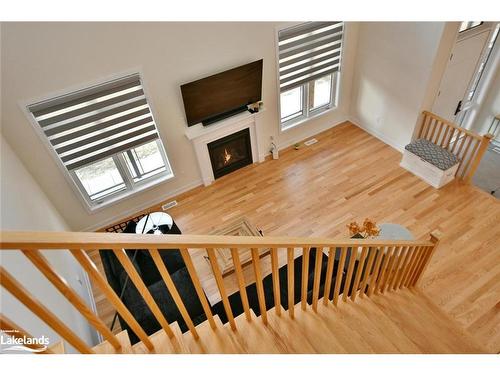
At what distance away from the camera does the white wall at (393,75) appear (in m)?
4.71

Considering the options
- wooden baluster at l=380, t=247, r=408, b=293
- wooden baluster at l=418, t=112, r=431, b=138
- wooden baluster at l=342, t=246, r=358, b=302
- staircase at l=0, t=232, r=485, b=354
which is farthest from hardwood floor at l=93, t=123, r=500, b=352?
wooden baluster at l=342, t=246, r=358, b=302

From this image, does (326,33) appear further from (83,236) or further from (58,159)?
(83,236)

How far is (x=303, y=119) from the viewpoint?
20.1ft

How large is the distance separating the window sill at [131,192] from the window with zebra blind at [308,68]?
2329 millimetres

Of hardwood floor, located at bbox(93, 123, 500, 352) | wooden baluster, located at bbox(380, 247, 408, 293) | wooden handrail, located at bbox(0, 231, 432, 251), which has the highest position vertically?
wooden handrail, located at bbox(0, 231, 432, 251)

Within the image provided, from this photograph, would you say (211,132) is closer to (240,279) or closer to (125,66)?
(125,66)

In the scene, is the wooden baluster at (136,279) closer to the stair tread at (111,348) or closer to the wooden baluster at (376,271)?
the stair tread at (111,348)

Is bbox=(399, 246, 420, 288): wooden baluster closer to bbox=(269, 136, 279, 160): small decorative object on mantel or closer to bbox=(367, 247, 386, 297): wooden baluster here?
bbox=(367, 247, 386, 297): wooden baluster

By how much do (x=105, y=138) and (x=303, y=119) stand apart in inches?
138

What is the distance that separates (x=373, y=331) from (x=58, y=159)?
4.02 metres

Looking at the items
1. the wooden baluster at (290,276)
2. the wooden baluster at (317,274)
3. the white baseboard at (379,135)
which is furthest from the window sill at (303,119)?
the wooden baluster at (290,276)

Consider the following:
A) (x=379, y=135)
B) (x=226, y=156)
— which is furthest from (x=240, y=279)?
(x=379, y=135)

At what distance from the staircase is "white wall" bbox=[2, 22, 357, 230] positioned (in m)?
2.98

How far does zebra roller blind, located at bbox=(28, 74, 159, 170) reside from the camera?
3.84 meters
